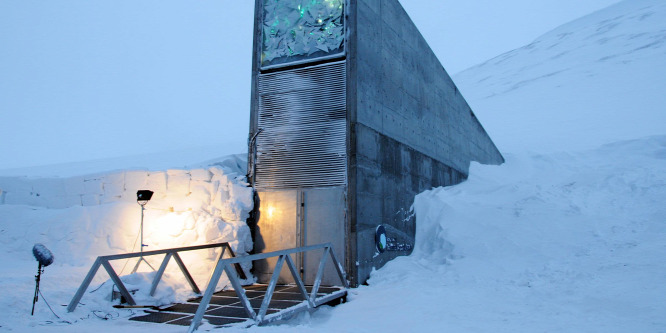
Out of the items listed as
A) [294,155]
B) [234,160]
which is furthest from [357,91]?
[234,160]

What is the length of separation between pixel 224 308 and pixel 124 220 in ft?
15.5

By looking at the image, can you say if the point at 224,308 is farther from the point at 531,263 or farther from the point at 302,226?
the point at 531,263

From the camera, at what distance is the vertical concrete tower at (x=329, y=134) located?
27.3ft

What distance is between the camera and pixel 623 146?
1530 centimetres

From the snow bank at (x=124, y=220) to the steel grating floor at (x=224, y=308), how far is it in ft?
2.04

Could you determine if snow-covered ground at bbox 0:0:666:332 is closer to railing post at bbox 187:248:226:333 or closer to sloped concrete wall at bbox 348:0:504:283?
railing post at bbox 187:248:226:333

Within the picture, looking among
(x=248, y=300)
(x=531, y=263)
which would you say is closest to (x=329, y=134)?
(x=248, y=300)

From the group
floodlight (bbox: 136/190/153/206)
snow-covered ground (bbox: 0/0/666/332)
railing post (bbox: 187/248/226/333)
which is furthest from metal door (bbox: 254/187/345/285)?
railing post (bbox: 187/248/226/333)

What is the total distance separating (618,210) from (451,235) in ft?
12.5

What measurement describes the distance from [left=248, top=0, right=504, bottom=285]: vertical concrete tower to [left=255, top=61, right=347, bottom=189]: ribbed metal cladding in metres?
0.02

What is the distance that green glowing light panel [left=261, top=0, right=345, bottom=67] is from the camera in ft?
29.1

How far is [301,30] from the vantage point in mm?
9172

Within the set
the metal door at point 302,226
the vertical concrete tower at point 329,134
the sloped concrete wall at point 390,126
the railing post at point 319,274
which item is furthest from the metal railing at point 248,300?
the sloped concrete wall at point 390,126

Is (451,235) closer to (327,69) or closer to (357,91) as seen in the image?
(357,91)
